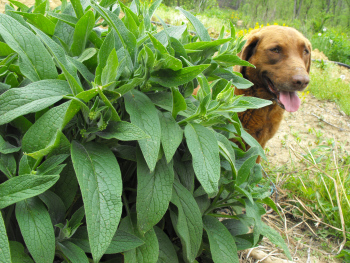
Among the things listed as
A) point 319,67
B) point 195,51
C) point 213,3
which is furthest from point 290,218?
point 213,3

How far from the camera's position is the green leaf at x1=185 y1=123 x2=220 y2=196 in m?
0.97

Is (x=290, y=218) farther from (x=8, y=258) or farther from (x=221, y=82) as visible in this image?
(x=8, y=258)

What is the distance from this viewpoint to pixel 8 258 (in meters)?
0.74

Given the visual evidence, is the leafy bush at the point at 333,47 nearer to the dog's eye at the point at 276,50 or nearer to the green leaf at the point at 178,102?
the dog's eye at the point at 276,50

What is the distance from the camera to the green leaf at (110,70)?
0.86m

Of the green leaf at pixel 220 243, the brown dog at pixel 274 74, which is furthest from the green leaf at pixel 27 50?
the brown dog at pixel 274 74

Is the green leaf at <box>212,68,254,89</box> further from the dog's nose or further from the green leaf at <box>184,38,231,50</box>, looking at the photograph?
the dog's nose

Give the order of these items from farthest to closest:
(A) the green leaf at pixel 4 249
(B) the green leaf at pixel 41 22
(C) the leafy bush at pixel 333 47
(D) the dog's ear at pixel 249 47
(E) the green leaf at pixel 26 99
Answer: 1. (C) the leafy bush at pixel 333 47
2. (D) the dog's ear at pixel 249 47
3. (B) the green leaf at pixel 41 22
4. (E) the green leaf at pixel 26 99
5. (A) the green leaf at pixel 4 249

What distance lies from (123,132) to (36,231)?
1.27ft

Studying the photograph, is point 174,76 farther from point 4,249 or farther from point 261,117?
point 261,117

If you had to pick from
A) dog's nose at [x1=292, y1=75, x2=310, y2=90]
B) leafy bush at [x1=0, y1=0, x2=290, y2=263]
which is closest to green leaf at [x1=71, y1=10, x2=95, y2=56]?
leafy bush at [x1=0, y1=0, x2=290, y2=263]

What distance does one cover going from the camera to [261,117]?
3.04 m

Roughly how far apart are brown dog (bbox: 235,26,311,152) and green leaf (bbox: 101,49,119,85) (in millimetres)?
2258

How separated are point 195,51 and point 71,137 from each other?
582 mm
